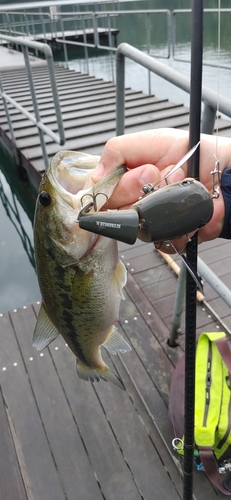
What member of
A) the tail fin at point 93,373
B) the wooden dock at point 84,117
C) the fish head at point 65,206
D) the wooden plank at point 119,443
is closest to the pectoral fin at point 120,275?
the fish head at point 65,206

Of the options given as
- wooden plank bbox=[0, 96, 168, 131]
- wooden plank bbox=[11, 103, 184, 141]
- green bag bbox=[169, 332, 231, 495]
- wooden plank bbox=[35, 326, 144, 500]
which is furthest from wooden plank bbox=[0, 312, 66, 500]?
wooden plank bbox=[0, 96, 168, 131]

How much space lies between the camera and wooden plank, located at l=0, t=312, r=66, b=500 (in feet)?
6.18

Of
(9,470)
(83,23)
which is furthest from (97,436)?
(83,23)

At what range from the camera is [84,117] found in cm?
629

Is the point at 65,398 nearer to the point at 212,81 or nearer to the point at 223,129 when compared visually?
the point at 223,129

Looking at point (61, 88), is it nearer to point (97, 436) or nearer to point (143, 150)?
point (97, 436)

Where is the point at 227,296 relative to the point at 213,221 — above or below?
below

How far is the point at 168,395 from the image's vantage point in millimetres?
2215

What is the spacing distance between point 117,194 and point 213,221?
296 millimetres

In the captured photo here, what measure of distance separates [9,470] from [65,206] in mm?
1530

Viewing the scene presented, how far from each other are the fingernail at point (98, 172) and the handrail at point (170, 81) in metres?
0.53

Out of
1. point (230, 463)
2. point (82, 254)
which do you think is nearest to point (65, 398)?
point (230, 463)

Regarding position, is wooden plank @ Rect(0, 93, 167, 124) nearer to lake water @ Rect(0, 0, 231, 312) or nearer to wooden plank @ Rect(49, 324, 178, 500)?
lake water @ Rect(0, 0, 231, 312)

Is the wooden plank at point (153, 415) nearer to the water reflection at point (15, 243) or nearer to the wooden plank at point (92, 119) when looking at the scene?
the water reflection at point (15, 243)
